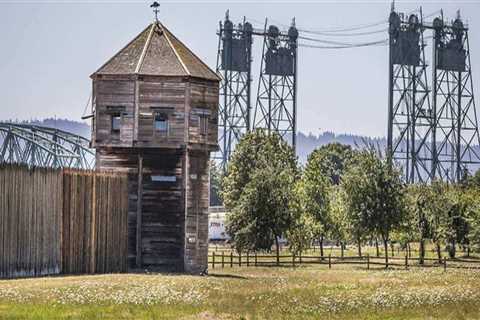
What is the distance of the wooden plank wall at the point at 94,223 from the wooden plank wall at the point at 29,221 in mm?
846

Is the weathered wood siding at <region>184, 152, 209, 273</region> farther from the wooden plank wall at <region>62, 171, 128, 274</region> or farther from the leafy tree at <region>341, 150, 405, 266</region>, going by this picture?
the leafy tree at <region>341, 150, 405, 266</region>

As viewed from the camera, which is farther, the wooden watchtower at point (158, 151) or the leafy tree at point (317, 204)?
the leafy tree at point (317, 204)

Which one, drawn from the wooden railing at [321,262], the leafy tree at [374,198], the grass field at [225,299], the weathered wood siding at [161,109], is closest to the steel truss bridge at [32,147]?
the wooden railing at [321,262]

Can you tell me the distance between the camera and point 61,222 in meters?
48.1

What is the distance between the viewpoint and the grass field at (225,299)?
34500 millimetres

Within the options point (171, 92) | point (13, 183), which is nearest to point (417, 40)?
point (171, 92)

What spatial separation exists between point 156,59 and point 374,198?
22784 mm

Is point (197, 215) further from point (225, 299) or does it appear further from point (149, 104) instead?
point (225, 299)

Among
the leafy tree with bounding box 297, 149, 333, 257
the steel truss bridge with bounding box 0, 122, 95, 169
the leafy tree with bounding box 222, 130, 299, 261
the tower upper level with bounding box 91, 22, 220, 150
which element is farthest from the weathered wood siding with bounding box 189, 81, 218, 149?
the steel truss bridge with bounding box 0, 122, 95, 169

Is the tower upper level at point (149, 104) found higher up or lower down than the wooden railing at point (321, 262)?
higher up

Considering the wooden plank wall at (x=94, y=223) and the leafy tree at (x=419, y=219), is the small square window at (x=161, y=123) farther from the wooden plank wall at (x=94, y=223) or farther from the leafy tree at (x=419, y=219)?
the leafy tree at (x=419, y=219)

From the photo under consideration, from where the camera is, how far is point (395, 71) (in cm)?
16288

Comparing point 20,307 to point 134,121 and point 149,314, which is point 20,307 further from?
point 134,121

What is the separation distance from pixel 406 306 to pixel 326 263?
34199 millimetres
